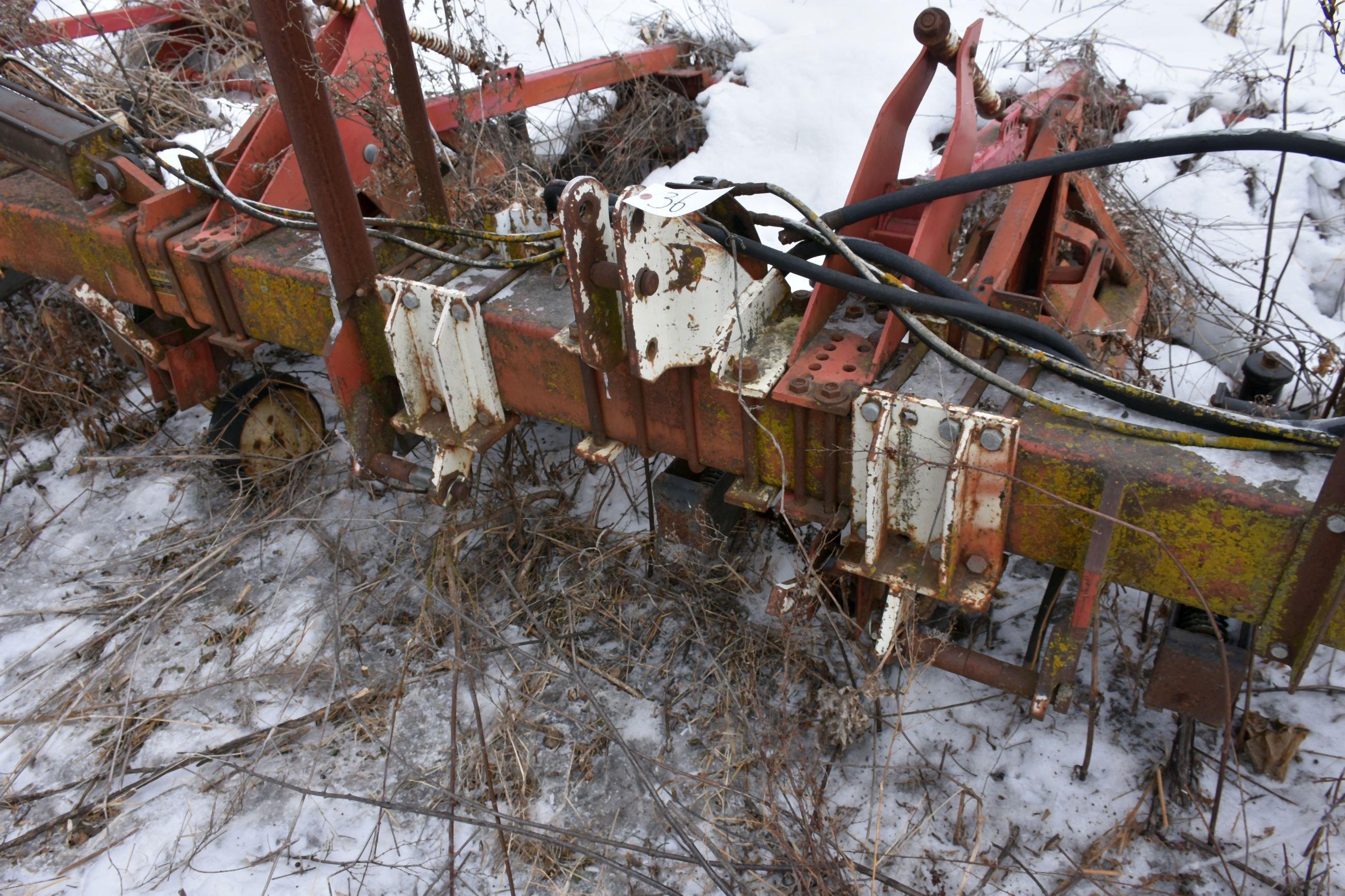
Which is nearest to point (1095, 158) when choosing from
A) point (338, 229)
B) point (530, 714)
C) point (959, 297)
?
point (959, 297)

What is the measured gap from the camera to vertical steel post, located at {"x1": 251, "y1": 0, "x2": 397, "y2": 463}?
2.04m

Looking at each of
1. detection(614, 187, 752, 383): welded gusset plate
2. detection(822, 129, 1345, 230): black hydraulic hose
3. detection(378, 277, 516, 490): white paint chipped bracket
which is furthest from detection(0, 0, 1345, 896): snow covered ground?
detection(822, 129, 1345, 230): black hydraulic hose

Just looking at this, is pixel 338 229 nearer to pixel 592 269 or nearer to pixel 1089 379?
pixel 592 269

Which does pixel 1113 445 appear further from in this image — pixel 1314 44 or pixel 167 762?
pixel 1314 44

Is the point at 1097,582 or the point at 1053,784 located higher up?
the point at 1097,582

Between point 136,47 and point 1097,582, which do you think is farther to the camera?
point 136,47

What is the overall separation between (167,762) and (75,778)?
267 mm

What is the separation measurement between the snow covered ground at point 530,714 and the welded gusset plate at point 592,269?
2.73 feet

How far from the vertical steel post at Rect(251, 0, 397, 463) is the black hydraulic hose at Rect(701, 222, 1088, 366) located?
3.19 ft

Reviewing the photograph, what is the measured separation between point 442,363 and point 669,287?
2.63 ft

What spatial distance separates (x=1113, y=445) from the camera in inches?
71.1

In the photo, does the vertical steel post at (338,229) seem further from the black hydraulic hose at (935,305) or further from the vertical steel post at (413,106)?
the black hydraulic hose at (935,305)

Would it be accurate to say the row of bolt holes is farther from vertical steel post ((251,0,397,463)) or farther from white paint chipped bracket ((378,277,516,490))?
vertical steel post ((251,0,397,463))

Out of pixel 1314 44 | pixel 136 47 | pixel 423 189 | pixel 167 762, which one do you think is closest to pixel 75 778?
pixel 167 762
